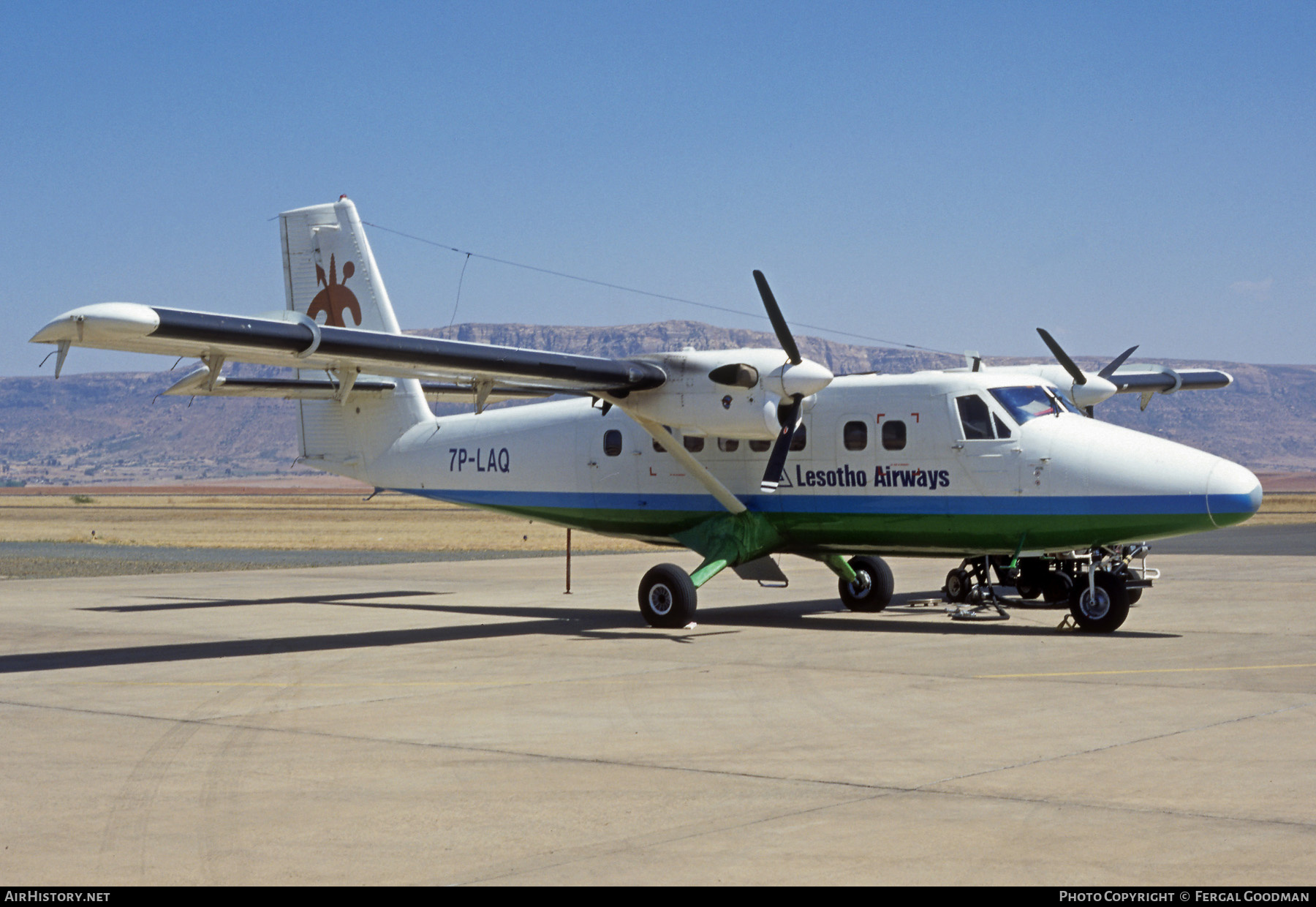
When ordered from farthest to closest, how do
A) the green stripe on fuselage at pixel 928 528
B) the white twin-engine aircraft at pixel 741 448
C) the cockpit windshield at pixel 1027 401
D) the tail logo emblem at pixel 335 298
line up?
the tail logo emblem at pixel 335 298 < the cockpit windshield at pixel 1027 401 < the green stripe on fuselage at pixel 928 528 < the white twin-engine aircraft at pixel 741 448

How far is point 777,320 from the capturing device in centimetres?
1825

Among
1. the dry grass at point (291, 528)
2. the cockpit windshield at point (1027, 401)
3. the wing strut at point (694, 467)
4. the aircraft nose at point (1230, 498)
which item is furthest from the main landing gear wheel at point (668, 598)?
the aircraft nose at point (1230, 498)

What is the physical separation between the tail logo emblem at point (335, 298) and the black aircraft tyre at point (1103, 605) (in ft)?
40.9

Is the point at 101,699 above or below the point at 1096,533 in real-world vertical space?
below

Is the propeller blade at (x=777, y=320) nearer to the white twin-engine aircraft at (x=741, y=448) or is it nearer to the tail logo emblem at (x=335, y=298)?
the white twin-engine aircraft at (x=741, y=448)

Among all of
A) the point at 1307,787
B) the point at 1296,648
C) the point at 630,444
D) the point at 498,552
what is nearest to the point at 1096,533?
the point at 1296,648

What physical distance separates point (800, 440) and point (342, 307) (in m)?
8.56

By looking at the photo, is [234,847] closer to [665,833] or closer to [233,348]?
[665,833]

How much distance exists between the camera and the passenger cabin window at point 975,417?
A: 17.8m

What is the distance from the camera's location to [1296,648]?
1553cm

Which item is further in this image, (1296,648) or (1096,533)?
(1096,533)

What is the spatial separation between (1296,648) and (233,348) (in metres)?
12.5

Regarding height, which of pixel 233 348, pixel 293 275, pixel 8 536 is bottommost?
pixel 8 536
